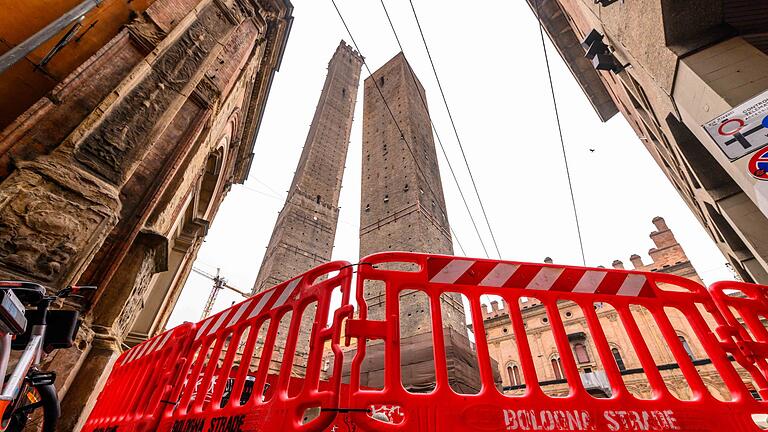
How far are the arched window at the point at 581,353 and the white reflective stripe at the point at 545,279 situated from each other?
21964 millimetres

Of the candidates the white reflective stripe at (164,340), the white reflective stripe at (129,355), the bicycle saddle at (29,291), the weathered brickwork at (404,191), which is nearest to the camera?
the bicycle saddle at (29,291)

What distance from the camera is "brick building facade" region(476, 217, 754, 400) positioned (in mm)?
15336

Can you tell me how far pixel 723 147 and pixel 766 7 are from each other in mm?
1640

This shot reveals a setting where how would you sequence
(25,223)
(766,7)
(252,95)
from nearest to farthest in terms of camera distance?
1. (25,223)
2. (766,7)
3. (252,95)

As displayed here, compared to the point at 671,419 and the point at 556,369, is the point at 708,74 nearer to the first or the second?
the point at 671,419

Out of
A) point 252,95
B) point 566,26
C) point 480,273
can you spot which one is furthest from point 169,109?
point 566,26

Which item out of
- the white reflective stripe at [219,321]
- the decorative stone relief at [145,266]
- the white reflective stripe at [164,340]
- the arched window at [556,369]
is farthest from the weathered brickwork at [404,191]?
the arched window at [556,369]

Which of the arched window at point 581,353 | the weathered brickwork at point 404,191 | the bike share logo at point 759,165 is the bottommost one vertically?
the bike share logo at point 759,165

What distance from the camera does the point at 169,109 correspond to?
3818 mm

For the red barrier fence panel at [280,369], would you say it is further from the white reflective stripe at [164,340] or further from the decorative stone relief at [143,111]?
the decorative stone relief at [143,111]

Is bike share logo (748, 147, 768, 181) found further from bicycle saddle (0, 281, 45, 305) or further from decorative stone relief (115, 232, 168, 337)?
decorative stone relief (115, 232, 168, 337)

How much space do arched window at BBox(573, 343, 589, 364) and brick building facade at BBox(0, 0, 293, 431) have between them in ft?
75.3

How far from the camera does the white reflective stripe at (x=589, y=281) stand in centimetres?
178

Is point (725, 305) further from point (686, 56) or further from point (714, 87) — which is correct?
point (686, 56)
